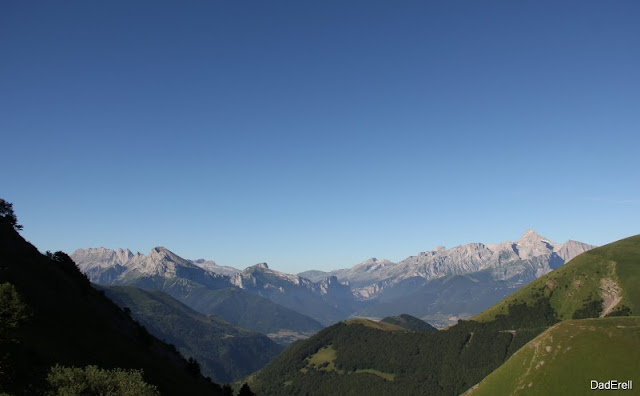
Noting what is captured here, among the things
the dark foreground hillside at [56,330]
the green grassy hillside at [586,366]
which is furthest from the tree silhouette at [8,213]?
the green grassy hillside at [586,366]

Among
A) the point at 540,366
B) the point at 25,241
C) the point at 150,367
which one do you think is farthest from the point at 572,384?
the point at 25,241

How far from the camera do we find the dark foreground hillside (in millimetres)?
54719

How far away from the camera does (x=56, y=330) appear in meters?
93.6

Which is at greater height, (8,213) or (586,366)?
(8,213)

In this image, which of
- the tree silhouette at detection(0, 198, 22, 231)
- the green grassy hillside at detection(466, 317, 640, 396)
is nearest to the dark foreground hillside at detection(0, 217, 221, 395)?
the tree silhouette at detection(0, 198, 22, 231)

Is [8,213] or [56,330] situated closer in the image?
[56,330]

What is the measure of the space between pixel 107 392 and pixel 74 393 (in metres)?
4.27

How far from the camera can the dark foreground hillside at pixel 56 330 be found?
5472cm

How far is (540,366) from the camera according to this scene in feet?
654

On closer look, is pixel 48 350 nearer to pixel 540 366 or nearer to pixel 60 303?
pixel 60 303

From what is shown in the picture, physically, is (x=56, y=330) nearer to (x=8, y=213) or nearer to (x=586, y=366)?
(x=8, y=213)

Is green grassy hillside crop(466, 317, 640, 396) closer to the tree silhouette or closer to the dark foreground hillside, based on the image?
the dark foreground hillside

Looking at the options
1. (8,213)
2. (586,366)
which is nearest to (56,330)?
(8,213)

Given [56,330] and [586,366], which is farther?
[586,366]
